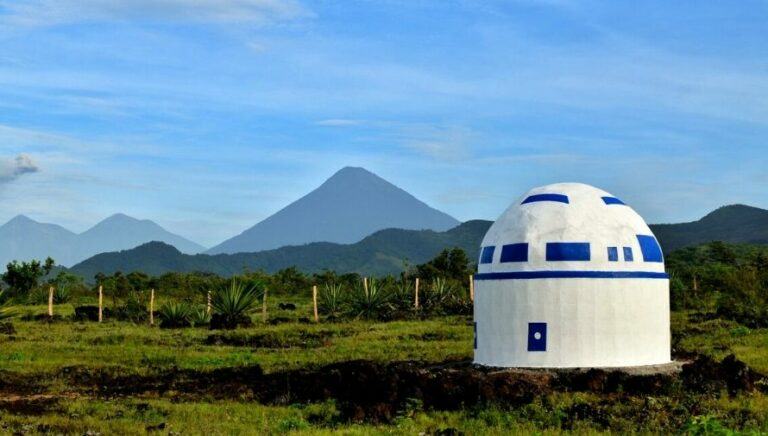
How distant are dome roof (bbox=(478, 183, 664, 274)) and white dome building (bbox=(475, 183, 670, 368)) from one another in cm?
2

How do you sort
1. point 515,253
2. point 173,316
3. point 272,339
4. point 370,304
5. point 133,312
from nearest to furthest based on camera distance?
point 515,253 → point 272,339 → point 173,316 → point 370,304 → point 133,312

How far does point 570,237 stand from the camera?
16.8m

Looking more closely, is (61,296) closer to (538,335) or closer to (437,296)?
(437,296)

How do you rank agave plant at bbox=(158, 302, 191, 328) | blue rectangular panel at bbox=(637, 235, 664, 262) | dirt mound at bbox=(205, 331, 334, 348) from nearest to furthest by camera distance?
blue rectangular panel at bbox=(637, 235, 664, 262)
dirt mound at bbox=(205, 331, 334, 348)
agave plant at bbox=(158, 302, 191, 328)

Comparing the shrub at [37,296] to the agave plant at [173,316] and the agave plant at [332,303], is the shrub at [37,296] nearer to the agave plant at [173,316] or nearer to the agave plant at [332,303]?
the agave plant at [173,316]

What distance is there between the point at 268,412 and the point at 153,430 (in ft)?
6.84

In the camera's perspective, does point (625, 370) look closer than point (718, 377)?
No

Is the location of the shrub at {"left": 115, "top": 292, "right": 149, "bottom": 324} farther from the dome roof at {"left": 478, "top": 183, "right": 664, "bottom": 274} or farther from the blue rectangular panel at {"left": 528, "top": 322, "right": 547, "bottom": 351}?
the blue rectangular panel at {"left": 528, "top": 322, "right": 547, "bottom": 351}

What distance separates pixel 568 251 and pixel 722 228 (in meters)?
154

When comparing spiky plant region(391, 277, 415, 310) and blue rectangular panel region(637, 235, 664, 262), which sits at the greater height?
blue rectangular panel region(637, 235, 664, 262)

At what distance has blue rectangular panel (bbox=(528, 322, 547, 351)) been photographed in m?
16.8

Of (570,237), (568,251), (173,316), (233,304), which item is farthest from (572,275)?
(173,316)

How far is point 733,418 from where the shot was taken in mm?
13102

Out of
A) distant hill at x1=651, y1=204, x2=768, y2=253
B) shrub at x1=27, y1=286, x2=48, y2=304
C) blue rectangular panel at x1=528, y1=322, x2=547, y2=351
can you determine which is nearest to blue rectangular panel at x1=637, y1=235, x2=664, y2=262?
blue rectangular panel at x1=528, y1=322, x2=547, y2=351
